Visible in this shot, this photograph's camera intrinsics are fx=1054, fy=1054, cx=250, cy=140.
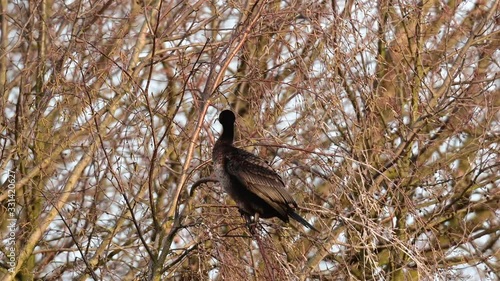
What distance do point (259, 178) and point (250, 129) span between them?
1.47 metres

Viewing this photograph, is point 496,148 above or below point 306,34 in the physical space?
above

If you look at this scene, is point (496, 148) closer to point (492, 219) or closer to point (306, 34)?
point (492, 219)

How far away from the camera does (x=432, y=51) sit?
10.5 metres

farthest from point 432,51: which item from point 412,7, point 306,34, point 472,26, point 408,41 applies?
point 306,34

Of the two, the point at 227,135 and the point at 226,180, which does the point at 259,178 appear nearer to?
the point at 226,180

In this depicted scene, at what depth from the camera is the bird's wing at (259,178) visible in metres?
7.05

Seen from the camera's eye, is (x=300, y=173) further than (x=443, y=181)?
No

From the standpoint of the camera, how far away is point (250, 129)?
8.50 meters

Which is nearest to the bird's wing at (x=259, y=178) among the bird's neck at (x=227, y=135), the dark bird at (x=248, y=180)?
the dark bird at (x=248, y=180)

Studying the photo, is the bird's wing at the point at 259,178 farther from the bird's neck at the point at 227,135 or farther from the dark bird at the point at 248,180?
the bird's neck at the point at 227,135

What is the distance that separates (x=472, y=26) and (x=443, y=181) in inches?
81.7

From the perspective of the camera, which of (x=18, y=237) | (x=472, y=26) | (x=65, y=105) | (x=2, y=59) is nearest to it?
(x=65, y=105)

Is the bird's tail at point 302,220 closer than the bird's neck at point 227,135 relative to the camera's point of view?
Yes

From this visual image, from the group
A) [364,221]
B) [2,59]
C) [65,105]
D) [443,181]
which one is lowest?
[364,221]
